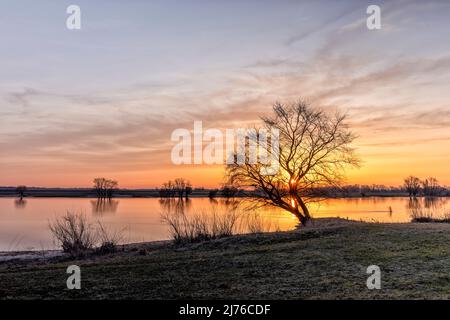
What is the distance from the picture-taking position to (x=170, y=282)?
11.1 m

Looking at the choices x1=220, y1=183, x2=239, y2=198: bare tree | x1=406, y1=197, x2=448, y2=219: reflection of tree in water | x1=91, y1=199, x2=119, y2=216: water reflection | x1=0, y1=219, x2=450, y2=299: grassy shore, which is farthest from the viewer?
x1=91, y1=199, x2=119, y2=216: water reflection

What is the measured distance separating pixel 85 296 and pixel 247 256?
5.91 meters

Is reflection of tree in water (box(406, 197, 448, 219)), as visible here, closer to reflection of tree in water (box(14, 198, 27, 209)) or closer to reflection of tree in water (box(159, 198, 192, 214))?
reflection of tree in water (box(159, 198, 192, 214))

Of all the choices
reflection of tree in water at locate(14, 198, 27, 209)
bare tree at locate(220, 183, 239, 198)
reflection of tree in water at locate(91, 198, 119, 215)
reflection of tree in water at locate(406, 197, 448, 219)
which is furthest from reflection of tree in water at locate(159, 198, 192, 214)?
reflection of tree in water at locate(406, 197, 448, 219)

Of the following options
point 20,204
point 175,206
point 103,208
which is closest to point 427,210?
point 175,206

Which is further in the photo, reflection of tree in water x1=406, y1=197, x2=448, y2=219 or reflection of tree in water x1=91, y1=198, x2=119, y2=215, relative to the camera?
reflection of tree in water x1=91, y1=198, x2=119, y2=215

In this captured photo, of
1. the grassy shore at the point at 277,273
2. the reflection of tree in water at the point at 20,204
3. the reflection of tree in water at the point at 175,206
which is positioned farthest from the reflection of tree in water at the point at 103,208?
the grassy shore at the point at 277,273

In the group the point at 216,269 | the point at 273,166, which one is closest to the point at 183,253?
the point at 216,269

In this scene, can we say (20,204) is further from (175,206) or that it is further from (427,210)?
(427,210)

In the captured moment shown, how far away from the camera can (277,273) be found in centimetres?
1159

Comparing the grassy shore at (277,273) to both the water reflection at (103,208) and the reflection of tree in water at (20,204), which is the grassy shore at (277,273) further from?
the reflection of tree in water at (20,204)

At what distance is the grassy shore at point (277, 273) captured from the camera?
9.59 meters

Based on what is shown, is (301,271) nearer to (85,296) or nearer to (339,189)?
(85,296)

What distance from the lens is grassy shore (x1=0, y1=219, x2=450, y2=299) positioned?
9594 mm
